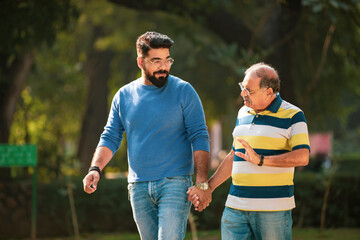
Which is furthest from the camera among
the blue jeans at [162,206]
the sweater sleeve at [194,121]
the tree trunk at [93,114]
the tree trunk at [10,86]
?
the tree trunk at [93,114]

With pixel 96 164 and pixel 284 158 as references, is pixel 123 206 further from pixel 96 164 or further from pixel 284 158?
pixel 284 158

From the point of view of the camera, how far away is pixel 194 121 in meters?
4.16

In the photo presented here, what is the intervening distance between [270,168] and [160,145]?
2.57 feet

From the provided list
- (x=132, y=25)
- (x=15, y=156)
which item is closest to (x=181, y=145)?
(x=15, y=156)

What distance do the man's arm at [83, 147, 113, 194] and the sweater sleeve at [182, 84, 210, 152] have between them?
0.63 metres

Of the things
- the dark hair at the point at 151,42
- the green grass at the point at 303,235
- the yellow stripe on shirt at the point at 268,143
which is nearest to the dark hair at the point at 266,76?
the yellow stripe on shirt at the point at 268,143

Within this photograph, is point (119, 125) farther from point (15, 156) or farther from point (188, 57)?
point (188, 57)

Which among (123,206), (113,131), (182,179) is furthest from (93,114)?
(182,179)

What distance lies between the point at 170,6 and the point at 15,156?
3.61 meters

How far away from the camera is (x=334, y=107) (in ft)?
43.4

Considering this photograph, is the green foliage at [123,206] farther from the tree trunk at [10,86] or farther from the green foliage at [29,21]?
the green foliage at [29,21]

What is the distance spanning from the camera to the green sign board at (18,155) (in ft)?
30.8

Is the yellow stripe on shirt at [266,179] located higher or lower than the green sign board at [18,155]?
lower

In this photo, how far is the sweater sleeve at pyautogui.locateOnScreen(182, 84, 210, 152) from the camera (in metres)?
4.12
